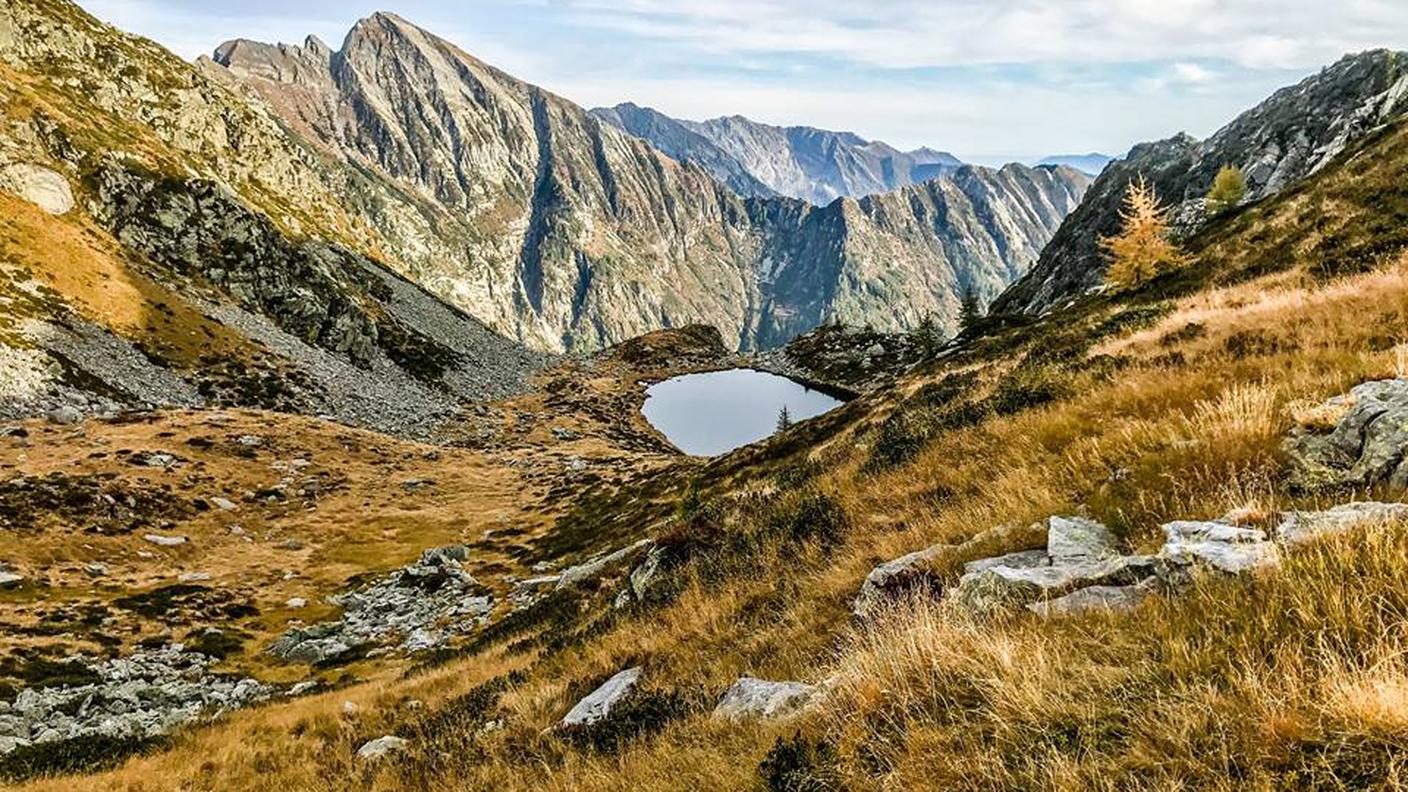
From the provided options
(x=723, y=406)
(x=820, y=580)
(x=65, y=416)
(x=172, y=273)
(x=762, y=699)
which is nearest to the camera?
(x=762, y=699)

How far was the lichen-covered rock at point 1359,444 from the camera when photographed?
6707 mm

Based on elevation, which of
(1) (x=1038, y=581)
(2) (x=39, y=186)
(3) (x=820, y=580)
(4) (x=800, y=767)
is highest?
(2) (x=39, y=186)

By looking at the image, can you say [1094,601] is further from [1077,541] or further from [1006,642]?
[1077,541]

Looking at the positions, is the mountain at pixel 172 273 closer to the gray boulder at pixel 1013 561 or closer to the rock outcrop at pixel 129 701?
the rock outcrop at pixel 129 701

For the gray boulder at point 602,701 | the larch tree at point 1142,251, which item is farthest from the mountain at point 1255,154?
the gray boulder at point 602,701

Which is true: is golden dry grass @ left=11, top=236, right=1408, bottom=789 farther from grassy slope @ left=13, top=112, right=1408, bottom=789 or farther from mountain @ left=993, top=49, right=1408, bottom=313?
mountain @ left=993, top=49, right=1408, bottom=313

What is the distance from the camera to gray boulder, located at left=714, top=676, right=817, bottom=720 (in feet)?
21.5

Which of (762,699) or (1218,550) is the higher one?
(1218,550)

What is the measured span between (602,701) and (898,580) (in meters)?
4.39

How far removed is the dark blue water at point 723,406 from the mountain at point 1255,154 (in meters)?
48.2

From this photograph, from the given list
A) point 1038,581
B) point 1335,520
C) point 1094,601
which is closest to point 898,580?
point 1038,581

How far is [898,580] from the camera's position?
336 inches

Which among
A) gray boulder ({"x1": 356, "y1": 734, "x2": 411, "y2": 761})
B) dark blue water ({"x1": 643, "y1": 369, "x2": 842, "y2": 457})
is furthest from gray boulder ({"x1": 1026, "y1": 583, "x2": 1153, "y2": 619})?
dark blue water ({"x1": 643, "y1": 369, "x2": 842, "y2": 457})

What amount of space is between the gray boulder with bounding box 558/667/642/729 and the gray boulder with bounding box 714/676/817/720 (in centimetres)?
210
